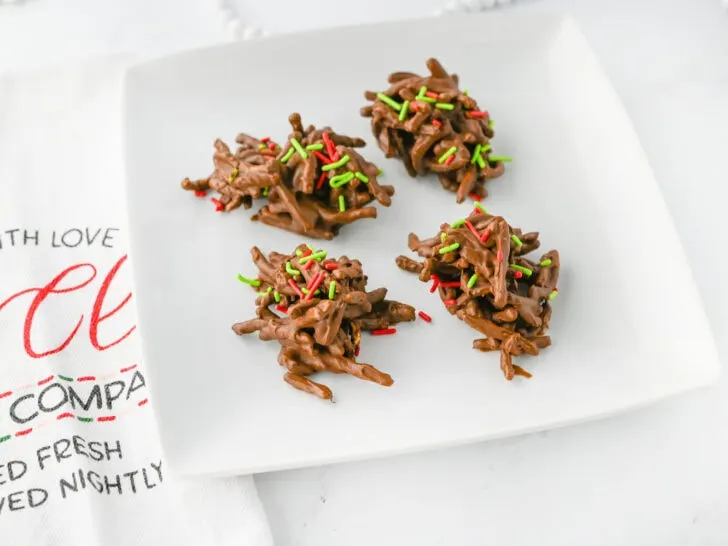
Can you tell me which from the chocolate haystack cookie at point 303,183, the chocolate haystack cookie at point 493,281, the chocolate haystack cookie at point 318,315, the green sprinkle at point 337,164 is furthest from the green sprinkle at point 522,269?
the green sprinkle at point 337,164

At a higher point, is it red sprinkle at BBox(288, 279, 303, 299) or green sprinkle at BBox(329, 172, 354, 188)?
green sprinkle at BBox(329, 172, 354, 188)

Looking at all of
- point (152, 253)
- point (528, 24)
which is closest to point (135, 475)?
point (152, 253)

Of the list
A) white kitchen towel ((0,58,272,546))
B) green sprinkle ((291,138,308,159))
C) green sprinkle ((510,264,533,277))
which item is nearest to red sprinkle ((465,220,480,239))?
green sprinkle ((510,264,533,277))

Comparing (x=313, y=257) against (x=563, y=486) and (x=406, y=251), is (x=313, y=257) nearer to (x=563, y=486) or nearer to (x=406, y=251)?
(x=406, y=251)

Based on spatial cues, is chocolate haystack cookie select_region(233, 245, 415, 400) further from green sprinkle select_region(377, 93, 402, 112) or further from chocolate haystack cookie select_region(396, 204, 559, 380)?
green sprinkle select_region(377, 93, 402, 112)

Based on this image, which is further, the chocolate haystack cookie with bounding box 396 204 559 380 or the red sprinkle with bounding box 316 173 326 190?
the red sprinkle with bounding box 316 173 326 190

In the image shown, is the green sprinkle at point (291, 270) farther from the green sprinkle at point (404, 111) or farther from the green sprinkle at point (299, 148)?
the green sprinkle at point (404, 111)
